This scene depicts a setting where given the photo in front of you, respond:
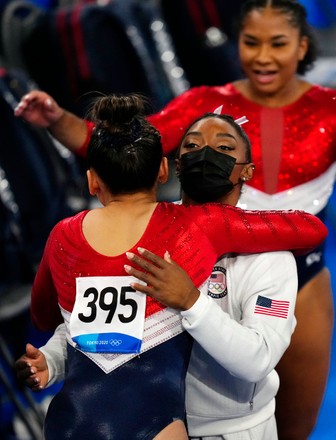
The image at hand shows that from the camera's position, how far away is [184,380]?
192 cm

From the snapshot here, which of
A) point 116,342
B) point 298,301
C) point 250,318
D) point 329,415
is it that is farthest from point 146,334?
point 329,415

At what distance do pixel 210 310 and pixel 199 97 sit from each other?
2.94ft

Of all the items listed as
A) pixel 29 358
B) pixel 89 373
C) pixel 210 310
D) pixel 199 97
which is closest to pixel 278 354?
pixel 210 310

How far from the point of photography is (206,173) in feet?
6.49

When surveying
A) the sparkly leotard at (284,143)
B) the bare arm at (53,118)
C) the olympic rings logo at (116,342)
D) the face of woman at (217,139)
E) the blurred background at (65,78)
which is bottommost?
the blurred background at (65,78)

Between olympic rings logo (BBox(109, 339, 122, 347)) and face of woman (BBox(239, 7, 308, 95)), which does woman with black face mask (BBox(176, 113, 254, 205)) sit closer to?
olympic rings logo (BBox(109, 339, 122, 347))

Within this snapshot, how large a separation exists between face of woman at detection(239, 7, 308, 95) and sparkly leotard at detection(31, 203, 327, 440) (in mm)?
699

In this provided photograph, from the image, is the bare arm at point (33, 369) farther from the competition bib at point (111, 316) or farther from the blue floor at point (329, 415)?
the blue floor at point (329, 415)

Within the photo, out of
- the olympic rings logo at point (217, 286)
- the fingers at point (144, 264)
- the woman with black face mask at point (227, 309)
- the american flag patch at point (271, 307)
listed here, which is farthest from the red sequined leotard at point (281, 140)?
the fingers at point (144, 264)

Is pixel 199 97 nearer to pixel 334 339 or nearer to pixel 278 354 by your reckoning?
pixel 278 354

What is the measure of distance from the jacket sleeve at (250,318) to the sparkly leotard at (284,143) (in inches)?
21.9

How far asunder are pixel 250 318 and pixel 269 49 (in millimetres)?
900

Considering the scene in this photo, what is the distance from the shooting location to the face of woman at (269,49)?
100 inches

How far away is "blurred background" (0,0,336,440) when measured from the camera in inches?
140
